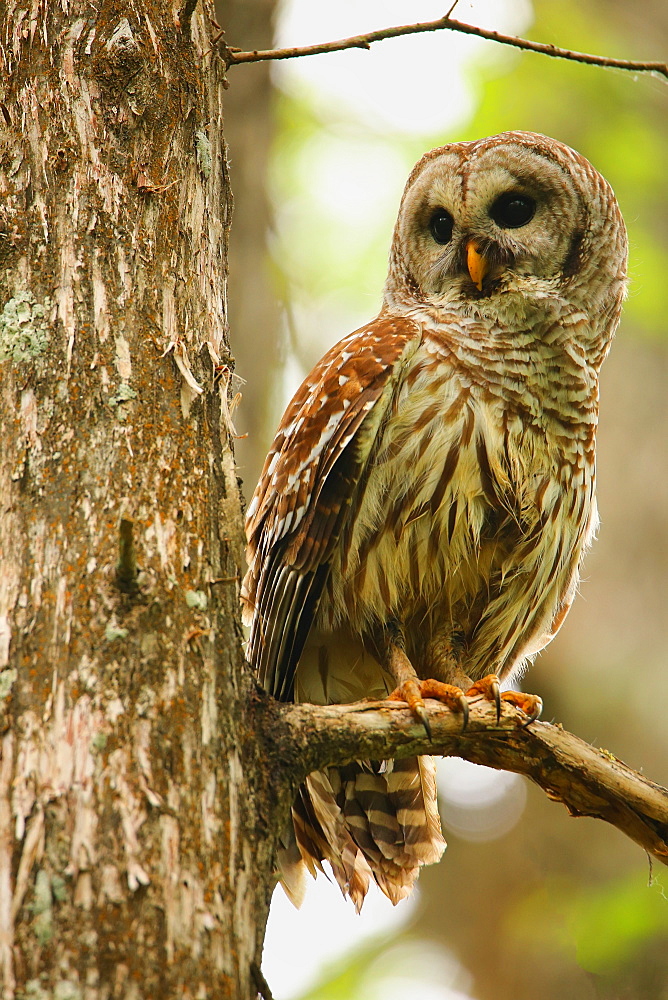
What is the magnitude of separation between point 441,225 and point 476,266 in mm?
526

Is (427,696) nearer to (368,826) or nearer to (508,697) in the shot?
(508,697)

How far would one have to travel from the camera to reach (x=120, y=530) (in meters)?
1.96

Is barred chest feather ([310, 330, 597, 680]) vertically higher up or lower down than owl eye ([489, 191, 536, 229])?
lower down

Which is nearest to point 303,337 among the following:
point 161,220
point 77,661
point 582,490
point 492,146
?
point 492,146

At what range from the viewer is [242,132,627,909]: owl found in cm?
367

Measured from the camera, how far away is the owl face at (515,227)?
425 cm

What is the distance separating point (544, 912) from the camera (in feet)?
22.5

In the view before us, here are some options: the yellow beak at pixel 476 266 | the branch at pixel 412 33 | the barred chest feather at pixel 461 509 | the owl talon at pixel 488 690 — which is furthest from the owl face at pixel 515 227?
the owl talon at pixel 488 690

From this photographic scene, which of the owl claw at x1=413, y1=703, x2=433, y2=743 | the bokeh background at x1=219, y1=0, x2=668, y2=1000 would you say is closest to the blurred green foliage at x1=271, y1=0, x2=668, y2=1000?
the bokeh background at x1=219, y1=0, x2=668, y2=1000

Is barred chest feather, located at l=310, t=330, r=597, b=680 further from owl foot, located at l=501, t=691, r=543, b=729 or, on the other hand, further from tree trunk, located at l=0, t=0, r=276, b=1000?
tree trunk, located at l=0, t=0, r=276, b=1000

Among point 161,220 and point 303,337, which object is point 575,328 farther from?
point 303,337

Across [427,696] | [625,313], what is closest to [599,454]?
[625,313]

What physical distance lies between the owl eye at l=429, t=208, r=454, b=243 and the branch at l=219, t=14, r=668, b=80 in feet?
5.19

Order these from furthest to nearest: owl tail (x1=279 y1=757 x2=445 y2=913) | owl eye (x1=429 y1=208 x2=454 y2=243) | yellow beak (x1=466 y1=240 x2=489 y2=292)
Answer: owl eye (x1=429 y1=208 x2=454 y2=243)
yellow beak (x1=466 y1=240 x2=489 y2=292)
owl tail (x1=279 y1=757 x2=445 y2=913)
